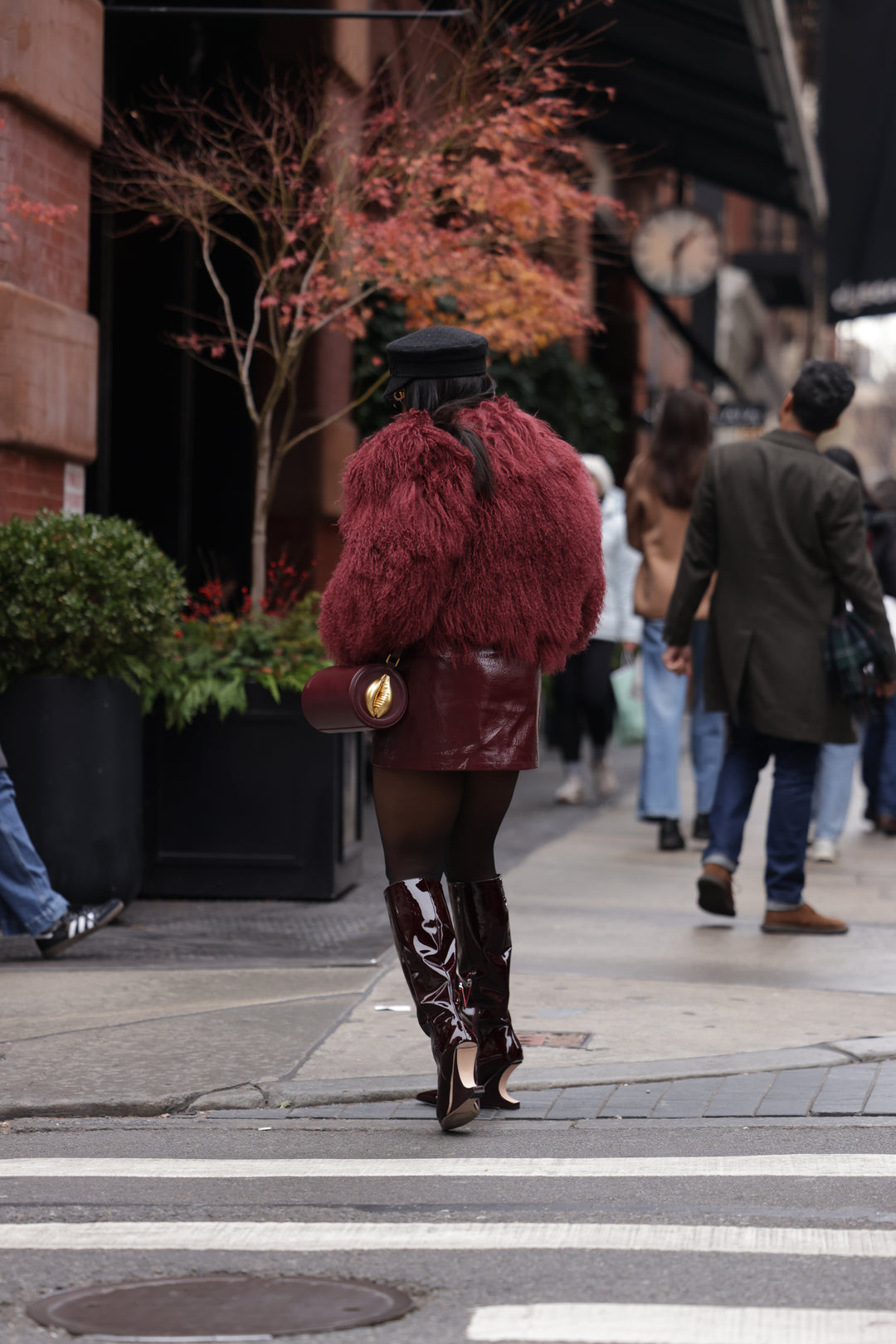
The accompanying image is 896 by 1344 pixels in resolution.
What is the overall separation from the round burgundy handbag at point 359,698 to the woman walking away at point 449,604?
0.21 ft

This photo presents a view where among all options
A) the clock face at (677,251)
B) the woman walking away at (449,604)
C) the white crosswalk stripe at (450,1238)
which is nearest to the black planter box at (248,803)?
the woman walking away at (449,604)

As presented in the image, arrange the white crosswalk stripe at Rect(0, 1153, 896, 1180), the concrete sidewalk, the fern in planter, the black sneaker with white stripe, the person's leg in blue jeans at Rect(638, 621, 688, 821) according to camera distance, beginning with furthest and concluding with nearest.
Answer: the person's leg in blue jeans at Rect(638, 621, 688, 821) → the fern in planter → the black sneaker with white stripe → the concrete sidewalk → the white crosswalk stripe at Rect(0, 1153, 896, 1180)

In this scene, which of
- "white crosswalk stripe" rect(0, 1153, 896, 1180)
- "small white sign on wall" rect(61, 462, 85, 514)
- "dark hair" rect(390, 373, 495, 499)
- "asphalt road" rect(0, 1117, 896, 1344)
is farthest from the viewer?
"small white sign on wall" rect(61, 462, 85, 514)

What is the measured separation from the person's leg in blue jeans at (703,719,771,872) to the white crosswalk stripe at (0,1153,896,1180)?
2.88m

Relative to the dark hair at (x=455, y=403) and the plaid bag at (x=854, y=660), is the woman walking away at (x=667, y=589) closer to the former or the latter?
the plaid bag at (x=854, y=660)

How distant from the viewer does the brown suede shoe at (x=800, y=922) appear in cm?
726

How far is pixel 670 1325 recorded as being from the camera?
10.5 ft

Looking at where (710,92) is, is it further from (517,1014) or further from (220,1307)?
(220,1307)

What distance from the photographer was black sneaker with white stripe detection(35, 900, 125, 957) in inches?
254

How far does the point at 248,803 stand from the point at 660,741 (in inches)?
105

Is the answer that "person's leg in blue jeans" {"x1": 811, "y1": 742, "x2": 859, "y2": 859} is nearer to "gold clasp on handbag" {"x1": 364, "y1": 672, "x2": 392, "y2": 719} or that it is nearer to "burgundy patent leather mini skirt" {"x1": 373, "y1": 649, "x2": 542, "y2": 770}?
"burgundy patent leather mini skirt" {"x1": 373, "y1": 649, "x2": 542, "y2": 770}

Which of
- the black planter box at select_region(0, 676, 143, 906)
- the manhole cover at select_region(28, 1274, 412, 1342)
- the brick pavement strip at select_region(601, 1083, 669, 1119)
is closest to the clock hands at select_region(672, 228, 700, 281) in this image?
the black planter box at select_region(0, 676, 143, 906)

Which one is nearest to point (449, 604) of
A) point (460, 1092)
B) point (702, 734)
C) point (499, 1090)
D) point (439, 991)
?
point (439, 991)

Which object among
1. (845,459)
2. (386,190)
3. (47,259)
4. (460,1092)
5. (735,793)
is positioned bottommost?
(460,1092)
